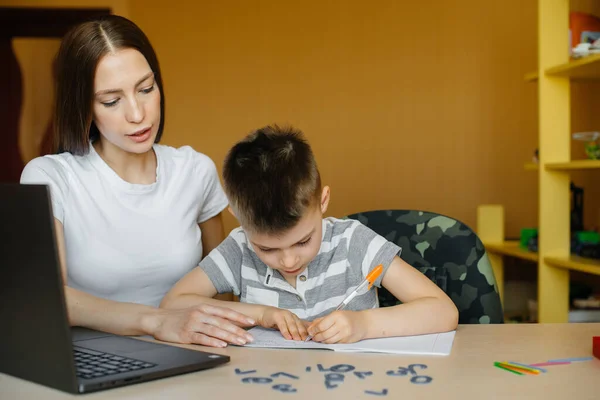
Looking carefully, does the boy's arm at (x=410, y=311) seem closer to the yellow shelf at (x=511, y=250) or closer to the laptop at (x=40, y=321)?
the laptop at (x=40, y=321)

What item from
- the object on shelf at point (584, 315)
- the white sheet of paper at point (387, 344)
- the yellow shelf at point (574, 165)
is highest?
the yellow shelf at point (574, 165)

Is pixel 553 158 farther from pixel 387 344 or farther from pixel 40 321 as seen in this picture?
pixel 40 321

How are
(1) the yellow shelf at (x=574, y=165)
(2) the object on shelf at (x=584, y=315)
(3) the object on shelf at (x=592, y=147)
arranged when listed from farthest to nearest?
(2) the object on shelf at (x=584, y=315) < (3) the object on shelf at (x=592, y=147) < (1) the yellow shelf at (x=574, y=165)

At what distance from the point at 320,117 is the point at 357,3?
0.60m

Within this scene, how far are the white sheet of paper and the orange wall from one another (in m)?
2.41

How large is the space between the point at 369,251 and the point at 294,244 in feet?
0.63

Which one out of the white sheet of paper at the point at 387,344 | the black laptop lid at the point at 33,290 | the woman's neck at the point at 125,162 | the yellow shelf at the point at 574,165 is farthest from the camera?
the yellow shelf at the point at 574,165

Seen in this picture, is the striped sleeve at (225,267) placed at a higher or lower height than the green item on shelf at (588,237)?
higher

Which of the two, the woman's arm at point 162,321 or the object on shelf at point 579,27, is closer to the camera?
the woman's arm at point 162,321

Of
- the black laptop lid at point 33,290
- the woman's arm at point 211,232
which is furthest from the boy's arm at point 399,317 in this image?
the woman's arm at point 211,232

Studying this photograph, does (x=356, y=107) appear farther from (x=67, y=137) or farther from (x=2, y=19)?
(x=67, y=137)

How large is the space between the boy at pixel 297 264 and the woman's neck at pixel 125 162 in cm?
30

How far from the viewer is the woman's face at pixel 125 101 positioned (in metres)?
1.60

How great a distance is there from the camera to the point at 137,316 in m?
1.37
